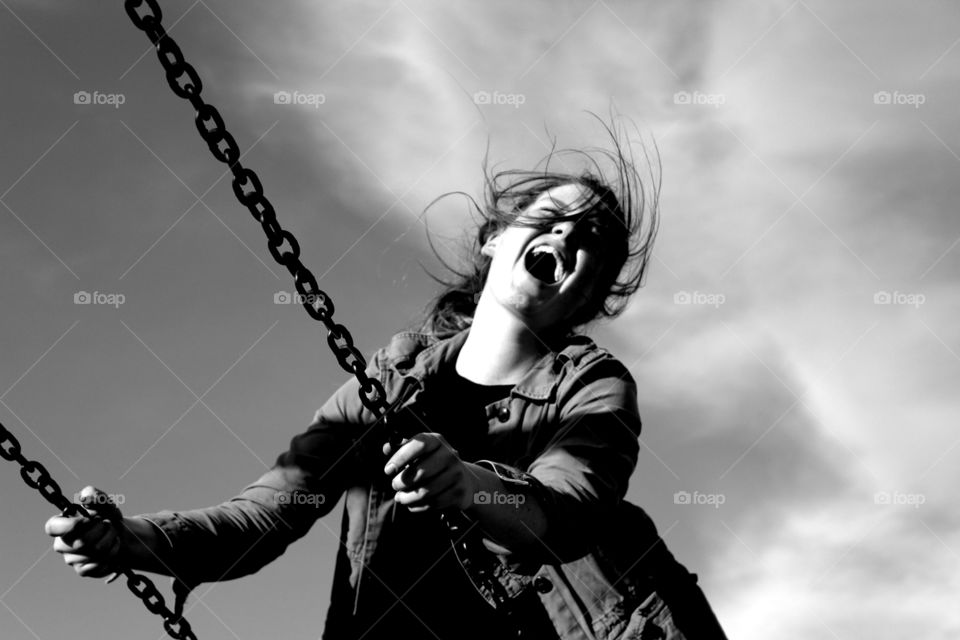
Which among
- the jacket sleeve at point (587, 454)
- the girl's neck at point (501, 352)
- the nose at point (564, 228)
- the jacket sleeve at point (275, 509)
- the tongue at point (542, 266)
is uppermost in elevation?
the nose at point (564, 228)

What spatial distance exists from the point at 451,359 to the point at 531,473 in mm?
818

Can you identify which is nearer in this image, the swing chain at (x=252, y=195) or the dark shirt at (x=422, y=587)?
the swing chain at (x=252, y=195)

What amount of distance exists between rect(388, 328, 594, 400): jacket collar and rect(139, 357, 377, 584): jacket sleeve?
120 millimetres

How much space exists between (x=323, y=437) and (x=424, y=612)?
661 millimetres

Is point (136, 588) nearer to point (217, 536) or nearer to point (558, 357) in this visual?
point (217, 536)

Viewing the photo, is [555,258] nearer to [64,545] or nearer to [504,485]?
[504,485]

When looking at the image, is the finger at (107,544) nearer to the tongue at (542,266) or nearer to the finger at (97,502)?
the finger at (97,502)

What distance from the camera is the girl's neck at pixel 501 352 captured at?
3.74 m

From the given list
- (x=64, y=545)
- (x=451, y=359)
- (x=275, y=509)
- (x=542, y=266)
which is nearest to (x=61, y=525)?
(x=64, y=545)

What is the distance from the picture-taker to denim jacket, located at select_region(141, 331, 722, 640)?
10.7 feet

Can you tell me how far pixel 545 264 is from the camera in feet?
12.7

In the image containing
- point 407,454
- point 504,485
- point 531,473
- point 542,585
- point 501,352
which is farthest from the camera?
point 501,352

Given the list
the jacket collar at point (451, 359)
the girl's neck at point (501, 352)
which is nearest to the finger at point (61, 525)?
the jacket collar at point (451, 359)

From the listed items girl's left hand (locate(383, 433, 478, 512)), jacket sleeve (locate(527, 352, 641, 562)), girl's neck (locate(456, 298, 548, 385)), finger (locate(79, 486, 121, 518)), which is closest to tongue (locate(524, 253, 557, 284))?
girl's neck (locate(456, 298, 548, 385))
